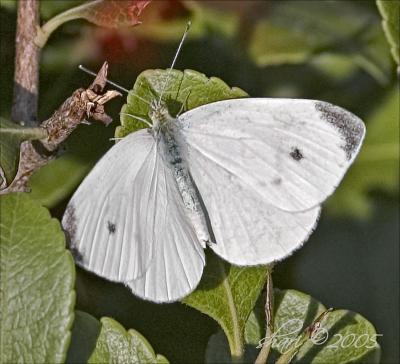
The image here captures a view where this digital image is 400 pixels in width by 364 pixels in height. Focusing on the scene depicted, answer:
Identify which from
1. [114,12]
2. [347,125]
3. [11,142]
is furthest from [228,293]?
[114,12]

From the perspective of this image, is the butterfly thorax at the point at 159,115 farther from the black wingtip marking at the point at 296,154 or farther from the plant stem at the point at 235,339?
the plant stem at the point at 235,339

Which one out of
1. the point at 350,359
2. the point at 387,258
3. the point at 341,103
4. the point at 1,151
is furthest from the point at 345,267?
the point at 1,151

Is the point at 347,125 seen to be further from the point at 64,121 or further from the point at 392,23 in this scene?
the point at 64,121

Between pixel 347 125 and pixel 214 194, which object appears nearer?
pixel 347 125

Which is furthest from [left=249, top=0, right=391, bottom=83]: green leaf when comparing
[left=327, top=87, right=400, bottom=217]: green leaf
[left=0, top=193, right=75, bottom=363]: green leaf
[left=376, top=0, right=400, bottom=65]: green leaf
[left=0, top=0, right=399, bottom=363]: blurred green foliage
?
[left=0, top=193, right=75, bottom=363]: green leaf


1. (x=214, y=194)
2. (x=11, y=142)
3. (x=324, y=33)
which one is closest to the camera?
(x=11, y=142)

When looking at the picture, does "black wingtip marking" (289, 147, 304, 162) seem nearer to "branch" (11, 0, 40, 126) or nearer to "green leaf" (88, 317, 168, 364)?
"green leaf" (88, 317, 168, 364)
